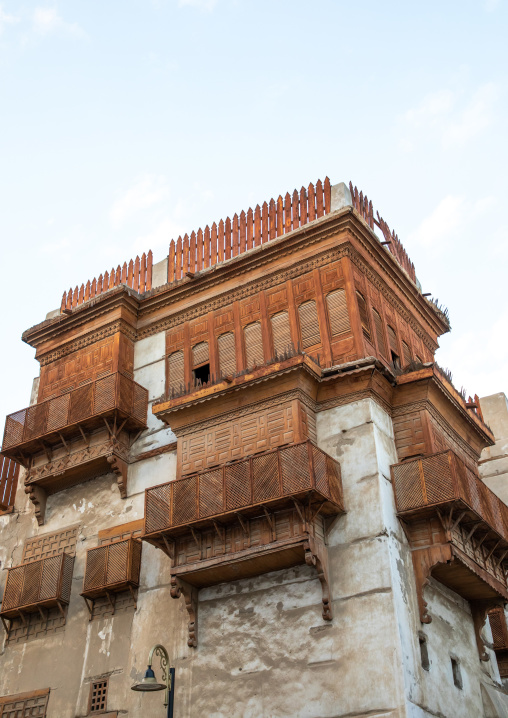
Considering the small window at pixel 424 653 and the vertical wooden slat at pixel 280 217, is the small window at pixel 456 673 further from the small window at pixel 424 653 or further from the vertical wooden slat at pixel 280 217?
the vertical wooden slat at pixel 280 217

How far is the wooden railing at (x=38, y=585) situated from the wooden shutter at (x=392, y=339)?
9.47 metres

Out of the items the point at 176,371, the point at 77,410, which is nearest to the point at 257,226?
the point at 176,371

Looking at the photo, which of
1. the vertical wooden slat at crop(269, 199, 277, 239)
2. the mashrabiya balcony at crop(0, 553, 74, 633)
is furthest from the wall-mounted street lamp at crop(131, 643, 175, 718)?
the vertical wooden slat at crop(269, 199, 277, 239)

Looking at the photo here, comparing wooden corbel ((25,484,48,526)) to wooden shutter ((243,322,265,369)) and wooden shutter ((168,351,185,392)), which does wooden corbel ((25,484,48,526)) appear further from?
wooden shutter ((243,322,265,369))

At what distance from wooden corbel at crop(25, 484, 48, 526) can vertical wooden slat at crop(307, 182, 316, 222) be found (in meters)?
9.94

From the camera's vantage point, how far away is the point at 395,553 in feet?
53.3

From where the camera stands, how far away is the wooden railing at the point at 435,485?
16328mm

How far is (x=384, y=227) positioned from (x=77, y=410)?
9.66 m

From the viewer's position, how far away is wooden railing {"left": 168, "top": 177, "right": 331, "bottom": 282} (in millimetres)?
21547

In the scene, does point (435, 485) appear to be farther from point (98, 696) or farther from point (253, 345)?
point (98, 696)

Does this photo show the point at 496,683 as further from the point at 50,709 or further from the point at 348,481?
the point at 50,709

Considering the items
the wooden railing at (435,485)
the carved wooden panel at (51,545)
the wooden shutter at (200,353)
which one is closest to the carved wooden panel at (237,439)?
the wooden railing at (435,485)

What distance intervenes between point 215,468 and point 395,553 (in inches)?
157

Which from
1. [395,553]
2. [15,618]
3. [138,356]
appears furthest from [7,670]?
[395,553]
